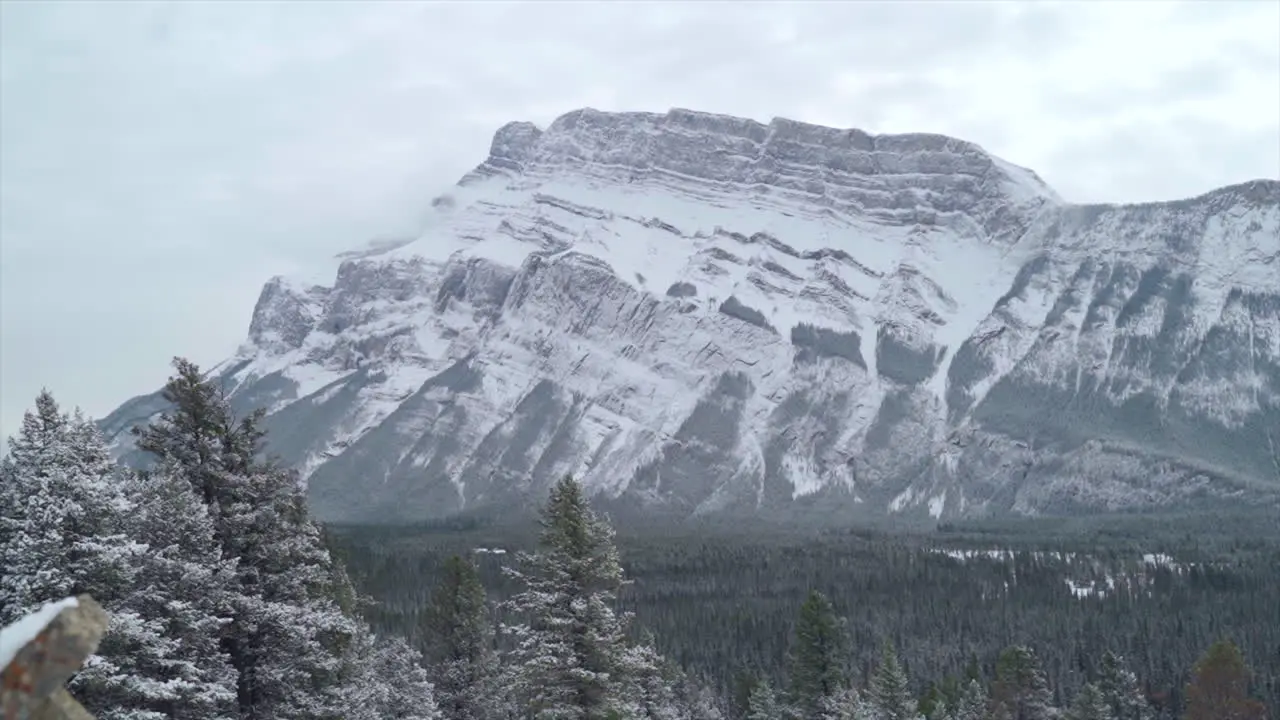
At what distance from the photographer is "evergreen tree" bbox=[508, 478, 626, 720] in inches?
1091

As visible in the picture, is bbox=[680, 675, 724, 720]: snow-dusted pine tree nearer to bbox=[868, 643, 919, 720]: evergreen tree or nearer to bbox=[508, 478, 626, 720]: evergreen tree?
bbox=[868, 643, 919, 720]: evergreen tree

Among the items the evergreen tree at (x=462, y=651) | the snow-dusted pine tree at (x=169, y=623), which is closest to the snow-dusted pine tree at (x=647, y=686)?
the evergreen tree at (x=462, y=651)

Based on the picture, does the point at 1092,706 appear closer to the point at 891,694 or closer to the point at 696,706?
the point at 891,694

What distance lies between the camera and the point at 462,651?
42.5 m

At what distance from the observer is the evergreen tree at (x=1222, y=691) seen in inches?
2169

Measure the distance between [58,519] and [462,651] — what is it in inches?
1017

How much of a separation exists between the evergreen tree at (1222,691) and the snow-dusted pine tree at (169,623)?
1959 inches

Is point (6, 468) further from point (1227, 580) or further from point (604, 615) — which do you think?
point (1227, 580)

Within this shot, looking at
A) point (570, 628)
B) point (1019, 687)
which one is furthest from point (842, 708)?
point (570, 628)

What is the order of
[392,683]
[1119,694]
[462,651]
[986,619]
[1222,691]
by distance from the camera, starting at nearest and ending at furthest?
[392,683] < [462,651] < [1222,691] < [1119,694] < [986,619]

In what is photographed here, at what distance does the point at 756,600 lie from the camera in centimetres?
18762

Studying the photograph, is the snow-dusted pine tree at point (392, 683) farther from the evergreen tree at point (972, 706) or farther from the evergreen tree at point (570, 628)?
the evergreen tree at point (972, 706)

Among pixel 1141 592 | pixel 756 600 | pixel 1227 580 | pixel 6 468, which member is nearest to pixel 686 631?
pixel 756 600

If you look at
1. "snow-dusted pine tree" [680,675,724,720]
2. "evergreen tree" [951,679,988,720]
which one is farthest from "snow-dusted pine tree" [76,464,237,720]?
"evergreen tree" [951,679,988,720]
